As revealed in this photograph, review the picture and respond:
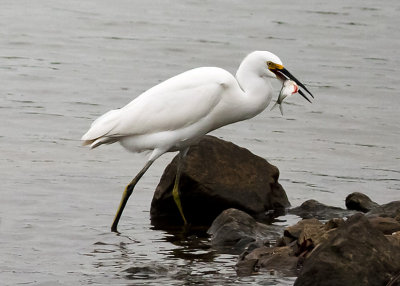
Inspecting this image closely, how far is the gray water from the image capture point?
8406 millimetres

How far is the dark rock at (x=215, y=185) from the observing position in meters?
9.56

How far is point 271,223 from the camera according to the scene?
9516 millimetres

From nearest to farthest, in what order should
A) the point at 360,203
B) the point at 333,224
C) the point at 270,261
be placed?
the point at 333,224
the point at 270,261
the point at 360,203

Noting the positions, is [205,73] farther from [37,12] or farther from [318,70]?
[37,12]

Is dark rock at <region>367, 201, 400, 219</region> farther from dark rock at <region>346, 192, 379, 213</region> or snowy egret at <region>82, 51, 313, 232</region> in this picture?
snowy egret at <region>82, 51, 313, 232</region>

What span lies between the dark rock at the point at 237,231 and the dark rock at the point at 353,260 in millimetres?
1815

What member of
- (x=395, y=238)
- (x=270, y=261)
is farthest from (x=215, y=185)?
(x=395, y=238)

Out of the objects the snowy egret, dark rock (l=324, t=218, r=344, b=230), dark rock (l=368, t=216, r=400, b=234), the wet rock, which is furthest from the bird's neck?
the wet rock

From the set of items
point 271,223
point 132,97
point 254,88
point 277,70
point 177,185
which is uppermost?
point 277,70

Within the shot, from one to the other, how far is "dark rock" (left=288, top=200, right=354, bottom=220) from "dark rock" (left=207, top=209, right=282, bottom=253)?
728 millimetres

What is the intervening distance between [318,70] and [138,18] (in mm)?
4856

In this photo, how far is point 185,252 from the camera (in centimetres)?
858

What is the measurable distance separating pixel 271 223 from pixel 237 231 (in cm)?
97

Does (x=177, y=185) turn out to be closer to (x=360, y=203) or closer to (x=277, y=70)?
(x=277, y=70)
